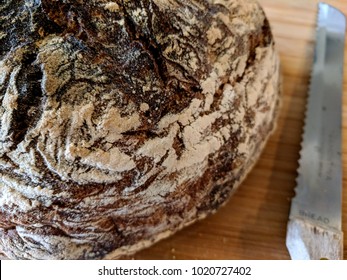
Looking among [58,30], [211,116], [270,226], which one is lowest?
[270,226]

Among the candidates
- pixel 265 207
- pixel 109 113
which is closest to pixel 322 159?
pixel 265 207

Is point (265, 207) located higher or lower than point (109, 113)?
lower

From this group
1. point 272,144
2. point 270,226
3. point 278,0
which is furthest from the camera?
point 278,0

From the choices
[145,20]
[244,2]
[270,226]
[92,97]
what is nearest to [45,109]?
[92,97]

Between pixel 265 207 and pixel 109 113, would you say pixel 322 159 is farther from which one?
pixel 109 113

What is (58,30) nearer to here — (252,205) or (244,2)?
(244,2)

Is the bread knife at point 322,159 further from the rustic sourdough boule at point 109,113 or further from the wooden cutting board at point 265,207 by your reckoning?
the rustic sourdough boule at point 109,113

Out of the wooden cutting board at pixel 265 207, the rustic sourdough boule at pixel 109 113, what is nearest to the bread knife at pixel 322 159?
the wooden cutting board at pixel 265 207
